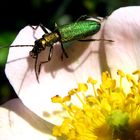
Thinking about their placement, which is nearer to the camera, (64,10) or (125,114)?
(125,114)

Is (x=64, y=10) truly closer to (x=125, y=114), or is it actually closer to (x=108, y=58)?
(x=108, y=58)

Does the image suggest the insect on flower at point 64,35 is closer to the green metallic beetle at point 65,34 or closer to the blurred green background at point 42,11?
the green metallic beetle at point 65,34

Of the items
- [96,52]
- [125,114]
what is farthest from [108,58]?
[125,114]

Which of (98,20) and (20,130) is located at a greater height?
(98,20)

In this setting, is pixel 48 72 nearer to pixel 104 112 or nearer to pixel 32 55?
pixel 32 55

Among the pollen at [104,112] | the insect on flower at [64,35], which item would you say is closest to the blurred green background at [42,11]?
the insect on flower at [64,35]

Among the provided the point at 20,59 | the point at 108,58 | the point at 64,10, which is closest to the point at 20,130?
the point at 20,59

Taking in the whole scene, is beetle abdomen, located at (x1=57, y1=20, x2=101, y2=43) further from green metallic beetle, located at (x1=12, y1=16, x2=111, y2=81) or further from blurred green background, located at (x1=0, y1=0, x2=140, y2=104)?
blurred green background, located at (x1=0, y1=0, x2=140, y2=104)
